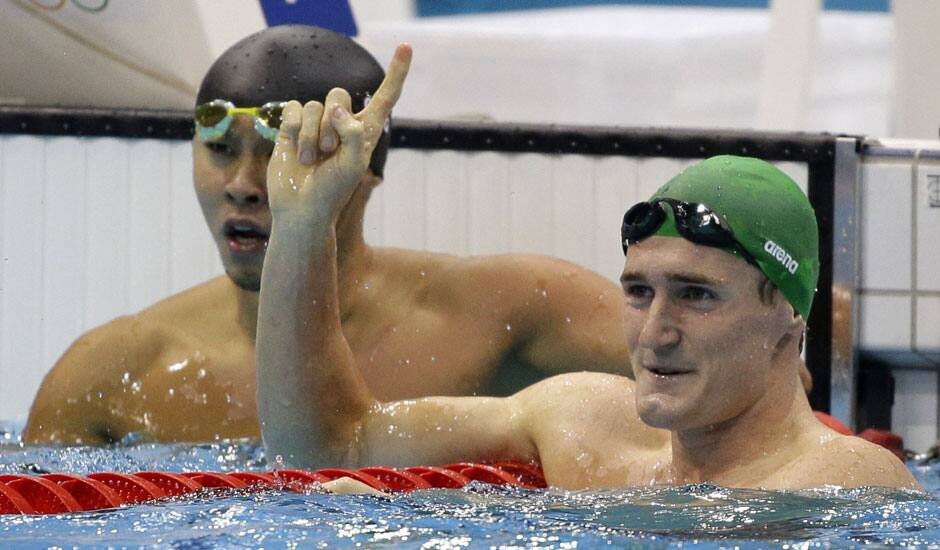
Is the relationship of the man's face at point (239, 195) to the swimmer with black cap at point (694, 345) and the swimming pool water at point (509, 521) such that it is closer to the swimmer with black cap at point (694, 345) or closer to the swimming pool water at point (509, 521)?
the swimmer with black cap at point (694, 345)

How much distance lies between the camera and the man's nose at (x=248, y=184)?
106 inches

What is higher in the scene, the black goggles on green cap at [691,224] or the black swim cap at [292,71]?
the black swim cap at [292,71]

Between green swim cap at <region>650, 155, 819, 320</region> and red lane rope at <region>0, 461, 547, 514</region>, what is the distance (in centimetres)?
44

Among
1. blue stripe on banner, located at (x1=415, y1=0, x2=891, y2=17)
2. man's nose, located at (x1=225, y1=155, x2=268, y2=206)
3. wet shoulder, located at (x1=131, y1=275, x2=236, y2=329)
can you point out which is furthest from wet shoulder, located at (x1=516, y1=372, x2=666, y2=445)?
blue stripe on banner, located at (x1=415, y1=0, x2=891, y2=17)

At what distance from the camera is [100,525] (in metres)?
1.71

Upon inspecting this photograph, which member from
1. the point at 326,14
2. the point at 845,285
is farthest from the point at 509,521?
the point at 326,14

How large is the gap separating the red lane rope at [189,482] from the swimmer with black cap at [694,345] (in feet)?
0.26

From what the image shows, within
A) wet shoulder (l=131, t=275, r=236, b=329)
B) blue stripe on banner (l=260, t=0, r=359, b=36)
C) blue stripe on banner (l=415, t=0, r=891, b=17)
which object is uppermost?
blue stripe on banner (l=415, t=0, r=891, b=17)

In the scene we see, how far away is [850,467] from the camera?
1.82 m

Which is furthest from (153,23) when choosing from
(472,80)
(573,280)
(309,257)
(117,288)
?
(472,80)

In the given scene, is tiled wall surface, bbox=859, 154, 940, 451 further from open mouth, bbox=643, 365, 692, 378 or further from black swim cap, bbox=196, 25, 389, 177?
open mouth, bbox=643, 365, 692, 378

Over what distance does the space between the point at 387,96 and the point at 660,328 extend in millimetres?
555

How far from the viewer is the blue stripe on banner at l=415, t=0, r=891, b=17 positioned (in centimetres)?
1018

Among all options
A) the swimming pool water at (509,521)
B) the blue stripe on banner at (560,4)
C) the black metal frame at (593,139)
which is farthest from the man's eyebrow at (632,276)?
the blue stripe on banner at (560,4)
